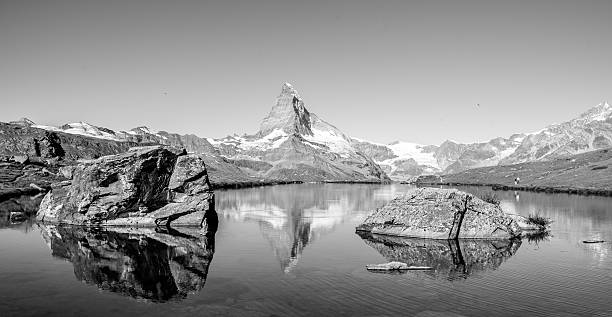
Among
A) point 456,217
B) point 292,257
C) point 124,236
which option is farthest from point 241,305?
point 456,217

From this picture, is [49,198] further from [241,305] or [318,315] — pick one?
[318,315]

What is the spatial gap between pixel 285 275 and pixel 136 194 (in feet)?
112

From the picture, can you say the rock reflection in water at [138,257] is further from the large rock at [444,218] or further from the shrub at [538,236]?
the shrub at [538,236]

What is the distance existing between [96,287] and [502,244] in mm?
43907

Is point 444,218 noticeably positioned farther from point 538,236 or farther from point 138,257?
point 138,257

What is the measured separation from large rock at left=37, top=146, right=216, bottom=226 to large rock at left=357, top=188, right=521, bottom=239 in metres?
26.7

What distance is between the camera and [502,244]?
55.7 m

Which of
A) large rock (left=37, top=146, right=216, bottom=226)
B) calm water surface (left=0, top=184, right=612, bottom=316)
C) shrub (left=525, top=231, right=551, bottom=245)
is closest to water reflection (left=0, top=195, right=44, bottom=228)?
calm water surface (left=0, top=184, right=612, bottom=316)

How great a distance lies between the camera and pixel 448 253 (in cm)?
4988

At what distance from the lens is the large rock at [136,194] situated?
65.4m

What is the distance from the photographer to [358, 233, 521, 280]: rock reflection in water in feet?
139

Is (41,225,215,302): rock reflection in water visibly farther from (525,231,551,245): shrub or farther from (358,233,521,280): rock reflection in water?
(525,231,551,245): shrub

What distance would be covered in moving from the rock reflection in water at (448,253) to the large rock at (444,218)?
145 centimetres

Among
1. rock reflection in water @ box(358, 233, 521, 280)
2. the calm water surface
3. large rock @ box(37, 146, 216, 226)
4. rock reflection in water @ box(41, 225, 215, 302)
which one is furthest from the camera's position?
large rock @ box(37, 146, 216, 226)
